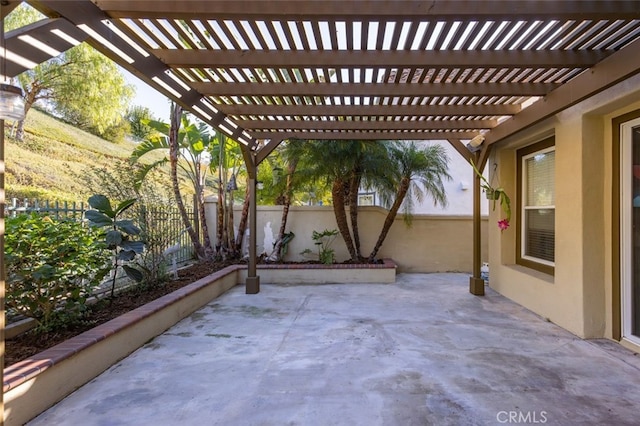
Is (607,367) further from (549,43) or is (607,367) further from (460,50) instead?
(460,50)

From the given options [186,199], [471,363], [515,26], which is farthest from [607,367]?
[186,199]

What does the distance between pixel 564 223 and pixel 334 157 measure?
14.0 feet

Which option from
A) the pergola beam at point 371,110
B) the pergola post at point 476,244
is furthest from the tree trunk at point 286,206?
the pergola post at point 476,244

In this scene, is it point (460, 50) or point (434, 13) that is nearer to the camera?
point (434, 13)

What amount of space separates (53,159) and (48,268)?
53.6 feet

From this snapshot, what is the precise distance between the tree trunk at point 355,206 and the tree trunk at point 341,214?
5.0 inches

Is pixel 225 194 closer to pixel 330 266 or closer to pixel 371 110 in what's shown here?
pixel 330 266

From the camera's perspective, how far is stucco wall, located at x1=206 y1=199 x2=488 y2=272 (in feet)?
29.0

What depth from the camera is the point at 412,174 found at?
7879 mm

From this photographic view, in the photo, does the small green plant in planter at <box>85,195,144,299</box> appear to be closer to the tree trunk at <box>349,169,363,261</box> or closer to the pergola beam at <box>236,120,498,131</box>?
the pergola beam at <box>236,120,498,131</box>

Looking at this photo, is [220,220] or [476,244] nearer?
[476,244]

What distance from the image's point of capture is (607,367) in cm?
334


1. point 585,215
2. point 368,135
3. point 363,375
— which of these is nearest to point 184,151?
point 368,135

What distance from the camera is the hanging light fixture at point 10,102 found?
1888 millimetres
